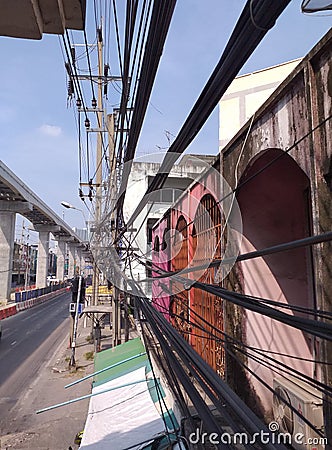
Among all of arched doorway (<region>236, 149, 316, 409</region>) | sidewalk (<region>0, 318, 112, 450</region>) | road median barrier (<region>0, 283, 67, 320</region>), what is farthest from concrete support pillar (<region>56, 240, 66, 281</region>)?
arched doorway (<region>236, 149, 316, 409</region>)

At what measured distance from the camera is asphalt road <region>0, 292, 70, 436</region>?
8.66 meters

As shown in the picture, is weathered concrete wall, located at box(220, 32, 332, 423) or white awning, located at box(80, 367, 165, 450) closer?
weathered concrete wall, located at box(220, 32, 332, 423)

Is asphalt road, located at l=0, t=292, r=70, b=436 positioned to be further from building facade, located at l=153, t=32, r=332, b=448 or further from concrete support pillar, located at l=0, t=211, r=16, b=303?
building facade, located at l=153, t=32, r=332, b=448

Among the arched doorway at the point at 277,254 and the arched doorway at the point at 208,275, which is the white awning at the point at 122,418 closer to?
the arched doorway at the point at 208,275

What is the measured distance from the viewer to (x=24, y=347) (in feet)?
42.8

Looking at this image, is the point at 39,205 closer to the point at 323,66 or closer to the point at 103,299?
the point at 103,299

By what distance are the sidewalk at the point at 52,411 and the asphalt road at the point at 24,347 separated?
0.74 feet

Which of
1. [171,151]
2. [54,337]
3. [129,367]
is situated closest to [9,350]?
[54,337]

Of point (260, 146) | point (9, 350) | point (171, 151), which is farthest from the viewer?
point (9, 350)

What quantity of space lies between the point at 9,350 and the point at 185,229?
30.5 ft

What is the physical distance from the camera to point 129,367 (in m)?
6.11

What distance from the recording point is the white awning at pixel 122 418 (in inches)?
157

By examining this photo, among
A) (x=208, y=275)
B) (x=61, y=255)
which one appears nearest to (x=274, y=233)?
(x=208, y=275)

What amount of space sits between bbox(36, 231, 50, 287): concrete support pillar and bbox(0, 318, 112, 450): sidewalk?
1992 centimetres
